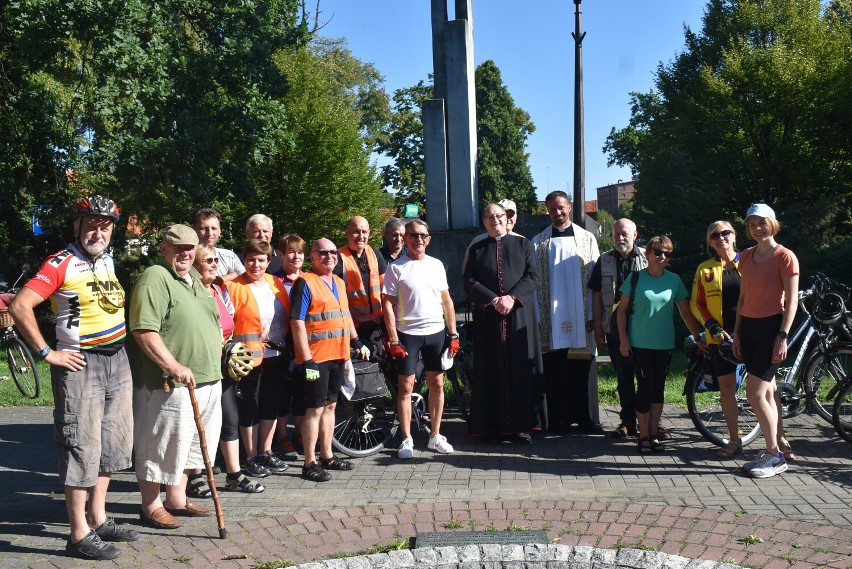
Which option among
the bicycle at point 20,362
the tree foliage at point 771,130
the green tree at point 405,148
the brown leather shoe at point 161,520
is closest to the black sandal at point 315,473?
the brown leather shoe at point 161,520

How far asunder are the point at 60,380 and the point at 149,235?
19533mm

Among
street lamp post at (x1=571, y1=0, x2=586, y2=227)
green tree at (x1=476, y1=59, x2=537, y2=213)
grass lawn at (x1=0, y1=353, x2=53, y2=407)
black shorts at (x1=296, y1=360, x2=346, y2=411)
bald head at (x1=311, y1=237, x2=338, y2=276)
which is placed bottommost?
grass lawn at (x1=0, y1=353, x2=53, y2=407)

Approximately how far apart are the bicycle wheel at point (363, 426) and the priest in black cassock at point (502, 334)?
2.58 feet

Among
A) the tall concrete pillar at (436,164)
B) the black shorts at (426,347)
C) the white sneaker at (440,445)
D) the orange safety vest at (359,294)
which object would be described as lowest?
the white sneaker at (440,445)

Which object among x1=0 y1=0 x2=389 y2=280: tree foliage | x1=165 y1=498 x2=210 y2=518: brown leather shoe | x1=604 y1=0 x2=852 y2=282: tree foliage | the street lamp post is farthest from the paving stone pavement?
x1=604 y1=0 x2=852 y2=282: tree foliage

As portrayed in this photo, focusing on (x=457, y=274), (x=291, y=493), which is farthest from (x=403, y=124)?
(x=291, y=493)

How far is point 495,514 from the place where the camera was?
20.1ft

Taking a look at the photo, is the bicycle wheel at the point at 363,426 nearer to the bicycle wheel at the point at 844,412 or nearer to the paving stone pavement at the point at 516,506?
the paving stone pavement at the point at 516,506

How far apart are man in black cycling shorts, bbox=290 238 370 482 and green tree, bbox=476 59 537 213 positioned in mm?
48776

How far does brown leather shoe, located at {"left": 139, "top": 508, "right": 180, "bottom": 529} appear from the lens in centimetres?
602

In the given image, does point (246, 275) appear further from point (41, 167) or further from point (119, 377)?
point (41, 167)

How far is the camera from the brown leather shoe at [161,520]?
6.02 meters

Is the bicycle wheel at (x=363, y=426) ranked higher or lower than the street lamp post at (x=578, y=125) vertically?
lower

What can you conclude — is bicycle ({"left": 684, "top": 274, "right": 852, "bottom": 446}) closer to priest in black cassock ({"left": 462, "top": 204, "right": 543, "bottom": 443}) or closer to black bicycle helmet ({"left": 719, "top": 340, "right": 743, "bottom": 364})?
black bicycle helmet ({"left": 719, "top": 340, "right": 743, "bottom": 364})
